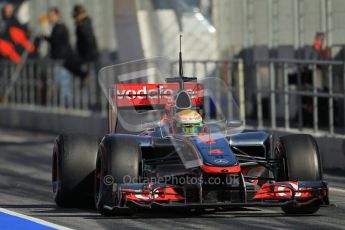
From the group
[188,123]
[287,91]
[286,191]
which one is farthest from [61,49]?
[286,191]

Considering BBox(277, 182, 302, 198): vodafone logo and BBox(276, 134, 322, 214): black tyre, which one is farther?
BBox(276, 134, 322, 214): black tyre

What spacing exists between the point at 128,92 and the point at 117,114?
0.31 meters

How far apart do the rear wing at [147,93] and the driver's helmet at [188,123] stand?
59 cm

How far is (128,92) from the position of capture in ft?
44.5

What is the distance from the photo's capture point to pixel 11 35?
33938mm

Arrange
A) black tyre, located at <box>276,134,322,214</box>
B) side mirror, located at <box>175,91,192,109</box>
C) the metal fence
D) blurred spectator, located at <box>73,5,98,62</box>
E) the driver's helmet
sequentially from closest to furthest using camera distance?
black tyre, located at <box>276,134,322,214</box> → the driver's helmet → side mirror, located at <box>175,91,192,109</box> → the metal fence → blurred spectator, located at <box>73,5,98,62</box>

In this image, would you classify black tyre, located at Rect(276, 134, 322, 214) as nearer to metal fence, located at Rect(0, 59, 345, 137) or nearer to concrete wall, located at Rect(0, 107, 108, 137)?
metal fence, located at Rect(0, 59, 345, 137)

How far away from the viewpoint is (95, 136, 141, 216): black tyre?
39.0 ft

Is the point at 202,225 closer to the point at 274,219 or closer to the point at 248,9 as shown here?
the point at 274,219

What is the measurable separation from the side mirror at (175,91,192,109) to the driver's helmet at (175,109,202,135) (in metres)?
0.10

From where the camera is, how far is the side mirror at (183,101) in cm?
1273

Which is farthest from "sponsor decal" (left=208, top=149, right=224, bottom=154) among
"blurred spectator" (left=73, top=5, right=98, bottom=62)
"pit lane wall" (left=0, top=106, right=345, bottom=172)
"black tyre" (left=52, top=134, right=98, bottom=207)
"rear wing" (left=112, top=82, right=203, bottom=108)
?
"blurred spectator" (left=73, top=5, right=98, bottom=62)

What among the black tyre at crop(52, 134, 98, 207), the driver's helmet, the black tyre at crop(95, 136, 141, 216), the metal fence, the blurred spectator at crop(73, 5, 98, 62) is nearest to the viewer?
the black tyre at crop(95, 136, 141, 216)

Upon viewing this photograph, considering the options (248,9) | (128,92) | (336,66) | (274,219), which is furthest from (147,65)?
(274,219)
